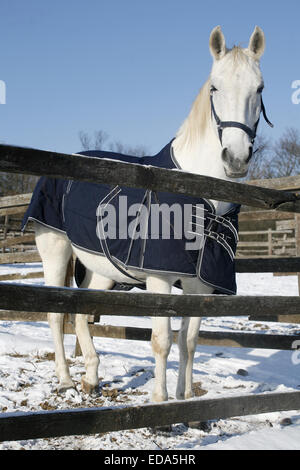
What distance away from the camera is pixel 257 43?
320 cm

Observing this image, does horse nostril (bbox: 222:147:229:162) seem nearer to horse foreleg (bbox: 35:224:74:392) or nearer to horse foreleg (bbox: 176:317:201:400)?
horse foreleg (bbox: 176:317:201:400)

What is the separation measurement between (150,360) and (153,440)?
2240 millimetres

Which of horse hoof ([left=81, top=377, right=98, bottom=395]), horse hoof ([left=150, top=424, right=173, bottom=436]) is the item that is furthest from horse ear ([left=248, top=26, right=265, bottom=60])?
horse hoof ([left=81, top=377, right=98, bottom=395])

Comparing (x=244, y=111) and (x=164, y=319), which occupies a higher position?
(x=244, y=111)

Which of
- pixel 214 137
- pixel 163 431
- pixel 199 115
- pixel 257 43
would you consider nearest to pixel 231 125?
pixel 214 137

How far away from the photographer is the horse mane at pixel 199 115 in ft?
9.89

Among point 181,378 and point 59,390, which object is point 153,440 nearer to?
point 181,378

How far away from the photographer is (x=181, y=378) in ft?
11.2

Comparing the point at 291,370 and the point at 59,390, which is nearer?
the point at 59,390

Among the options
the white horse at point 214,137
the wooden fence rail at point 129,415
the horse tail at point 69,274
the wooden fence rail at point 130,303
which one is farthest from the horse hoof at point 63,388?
the wooden fence rail at point 130,303

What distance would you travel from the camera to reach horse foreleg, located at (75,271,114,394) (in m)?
3.87

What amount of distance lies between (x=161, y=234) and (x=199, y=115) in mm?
957

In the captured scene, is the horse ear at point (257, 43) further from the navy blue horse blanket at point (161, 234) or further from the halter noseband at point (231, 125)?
the navy blue horse blanket at point (161, 234)
